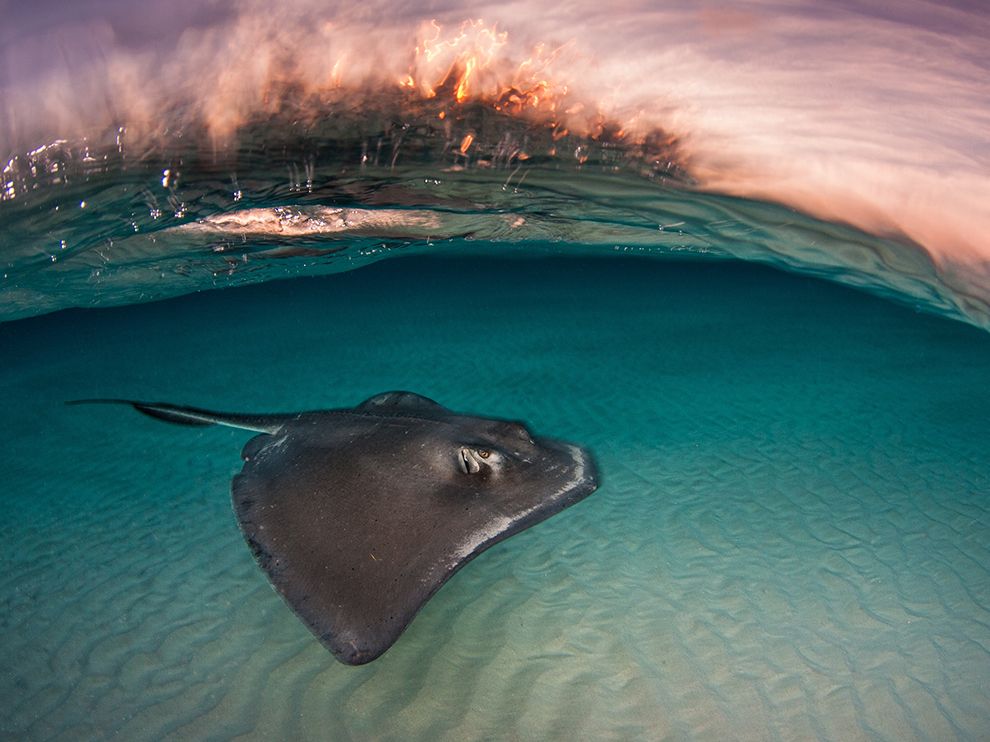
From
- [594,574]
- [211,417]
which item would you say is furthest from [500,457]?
[211,417]

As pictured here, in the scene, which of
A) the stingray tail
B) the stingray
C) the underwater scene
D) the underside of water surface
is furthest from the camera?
the underside of water surface

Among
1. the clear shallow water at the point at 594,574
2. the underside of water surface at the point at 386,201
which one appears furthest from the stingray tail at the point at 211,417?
the underside of water surface at the point at 386,201

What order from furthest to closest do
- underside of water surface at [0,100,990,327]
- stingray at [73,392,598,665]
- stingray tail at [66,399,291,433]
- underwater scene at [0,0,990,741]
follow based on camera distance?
underside of water surface at [0,100,990,327] → stingray tail at [66,399,291,433] → underwater scene at [0,0,990,741] → stingray at [73,392,598,665]

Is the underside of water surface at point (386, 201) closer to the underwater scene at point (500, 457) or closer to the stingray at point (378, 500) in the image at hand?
the underwater scene at point (500, 457)

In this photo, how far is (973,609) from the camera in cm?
462

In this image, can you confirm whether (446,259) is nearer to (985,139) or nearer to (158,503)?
(158,503)

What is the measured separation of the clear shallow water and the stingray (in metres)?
1.00

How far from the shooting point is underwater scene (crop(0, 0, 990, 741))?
3598 mm

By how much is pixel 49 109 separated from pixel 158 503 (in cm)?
416

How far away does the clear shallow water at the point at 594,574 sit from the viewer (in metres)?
3.60

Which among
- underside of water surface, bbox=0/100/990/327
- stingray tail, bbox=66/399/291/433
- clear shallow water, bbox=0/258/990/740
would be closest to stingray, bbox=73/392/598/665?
stingray tail, bbox=66/399/291/433

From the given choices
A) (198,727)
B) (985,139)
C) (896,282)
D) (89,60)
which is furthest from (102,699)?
(896,282)

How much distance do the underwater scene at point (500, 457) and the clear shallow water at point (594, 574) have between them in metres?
0.03

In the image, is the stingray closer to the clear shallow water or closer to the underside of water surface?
the clear shallow water
